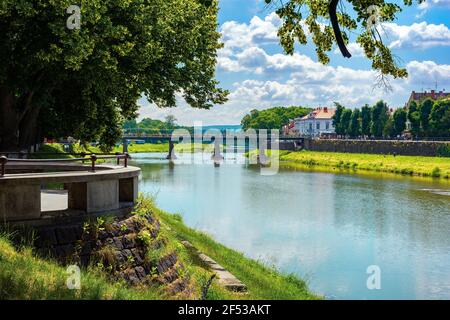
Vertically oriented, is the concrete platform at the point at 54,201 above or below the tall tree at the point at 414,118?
below

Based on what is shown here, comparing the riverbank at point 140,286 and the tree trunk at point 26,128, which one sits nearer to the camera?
the riverbank at point 140,286

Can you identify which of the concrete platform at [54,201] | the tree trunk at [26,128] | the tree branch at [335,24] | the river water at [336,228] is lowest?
the river water at [336,228]

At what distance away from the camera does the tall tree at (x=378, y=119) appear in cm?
12438

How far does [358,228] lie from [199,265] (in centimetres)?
1828

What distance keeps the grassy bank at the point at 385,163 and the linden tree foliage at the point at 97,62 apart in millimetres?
50859

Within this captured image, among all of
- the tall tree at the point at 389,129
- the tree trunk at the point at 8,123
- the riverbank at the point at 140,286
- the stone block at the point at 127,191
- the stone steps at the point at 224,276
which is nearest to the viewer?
the riverbank at the point at 140,286

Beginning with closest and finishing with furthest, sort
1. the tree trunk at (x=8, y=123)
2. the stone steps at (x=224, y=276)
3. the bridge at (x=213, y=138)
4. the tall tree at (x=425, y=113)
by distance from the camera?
1. the stone steps at (x=224, y=276)
2. the tree trunk at (x=8, y=123)
3. the tall tree at (x=425, y=113)
4. the bridge at (x=213, y=138)

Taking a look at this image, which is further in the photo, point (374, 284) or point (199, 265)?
point (374, 284)

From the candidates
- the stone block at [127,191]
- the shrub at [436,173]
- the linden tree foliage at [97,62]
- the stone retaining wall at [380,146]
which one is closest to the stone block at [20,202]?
the stone block at [127,191]

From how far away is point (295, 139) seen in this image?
454 feet

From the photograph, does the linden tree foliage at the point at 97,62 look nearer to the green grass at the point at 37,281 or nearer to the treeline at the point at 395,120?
the green grass at the point at 37,281

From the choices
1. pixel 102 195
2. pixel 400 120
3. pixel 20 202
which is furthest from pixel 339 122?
pixel 20 202
